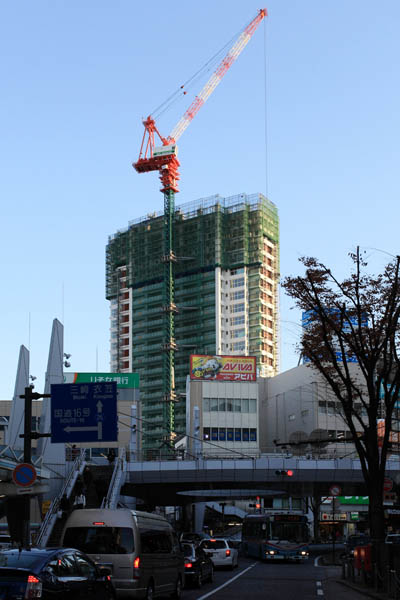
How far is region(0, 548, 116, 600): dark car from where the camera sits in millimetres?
13500

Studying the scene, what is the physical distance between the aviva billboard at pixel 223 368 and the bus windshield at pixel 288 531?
76.0 meters

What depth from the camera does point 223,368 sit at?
12669cm

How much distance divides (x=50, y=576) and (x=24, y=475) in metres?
9.36

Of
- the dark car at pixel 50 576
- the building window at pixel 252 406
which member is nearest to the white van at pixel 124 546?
the dark car at pixel 50 576

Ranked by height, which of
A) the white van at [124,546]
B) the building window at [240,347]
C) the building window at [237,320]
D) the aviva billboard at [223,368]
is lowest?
the white van at [124,546]

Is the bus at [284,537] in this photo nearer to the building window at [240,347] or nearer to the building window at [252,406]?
the building window at [252,406]

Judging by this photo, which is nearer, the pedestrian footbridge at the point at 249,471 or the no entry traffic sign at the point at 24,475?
the no entry traffic sign at the point at 24,475

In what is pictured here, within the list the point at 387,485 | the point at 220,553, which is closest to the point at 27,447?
the point at 387,485

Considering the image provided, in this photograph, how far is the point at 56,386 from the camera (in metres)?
33.2

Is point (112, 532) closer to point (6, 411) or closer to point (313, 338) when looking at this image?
point (313, 338)

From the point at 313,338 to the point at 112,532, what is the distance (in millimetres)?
13628

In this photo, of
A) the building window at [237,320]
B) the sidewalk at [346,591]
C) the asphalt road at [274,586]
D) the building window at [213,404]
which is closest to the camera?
the sidewalk at [346,591]

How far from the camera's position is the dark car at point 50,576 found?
13.5 meters

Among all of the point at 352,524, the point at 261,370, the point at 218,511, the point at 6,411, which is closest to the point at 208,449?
the point at 218,511
